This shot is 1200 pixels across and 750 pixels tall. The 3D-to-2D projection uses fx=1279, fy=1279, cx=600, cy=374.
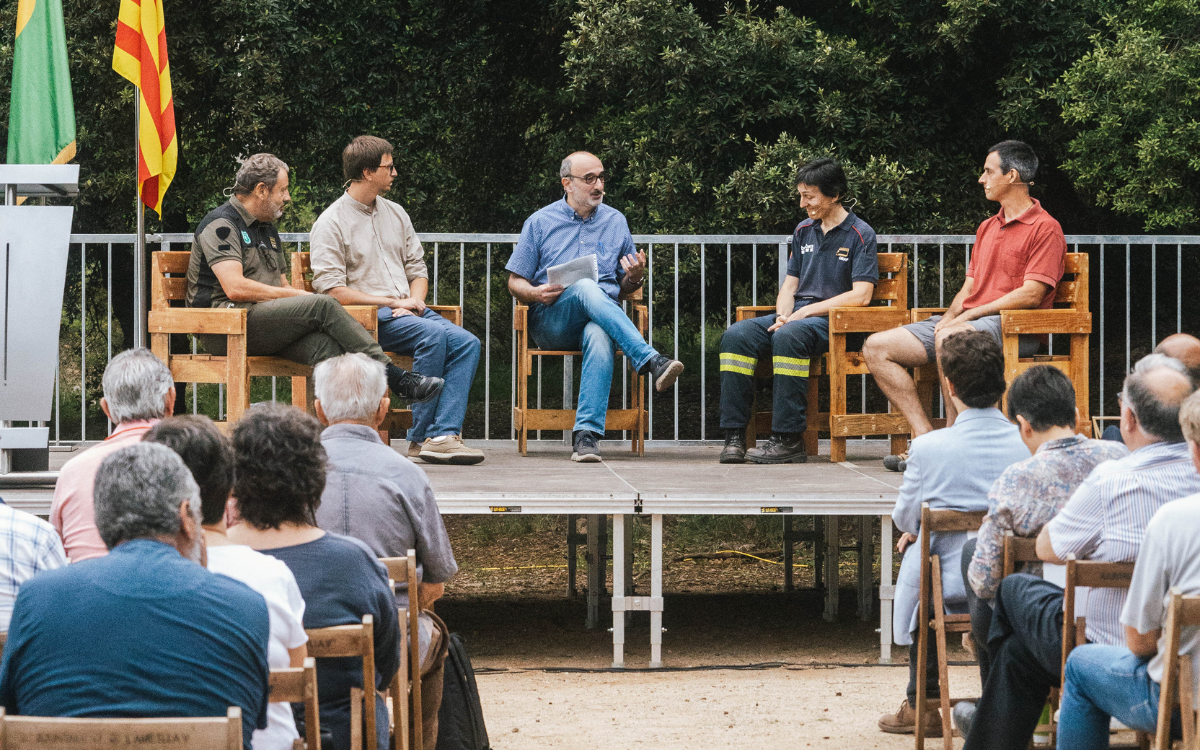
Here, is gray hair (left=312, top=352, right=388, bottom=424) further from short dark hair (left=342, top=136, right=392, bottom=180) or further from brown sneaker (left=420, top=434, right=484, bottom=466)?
short dark hair (left=342, top=136, right=392, bottom=180)

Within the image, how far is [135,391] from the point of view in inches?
124

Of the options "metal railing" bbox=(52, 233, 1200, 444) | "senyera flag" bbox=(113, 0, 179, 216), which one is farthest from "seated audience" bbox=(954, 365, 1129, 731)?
"senyera flag" bbox=(113, 0, 179, 216)

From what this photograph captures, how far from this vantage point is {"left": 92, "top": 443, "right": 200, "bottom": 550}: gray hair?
1974mm

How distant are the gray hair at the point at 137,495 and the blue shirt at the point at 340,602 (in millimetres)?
511

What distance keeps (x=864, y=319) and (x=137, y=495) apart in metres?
4.25

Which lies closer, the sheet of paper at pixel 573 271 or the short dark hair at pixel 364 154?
the short dark hair at pixel 364 154

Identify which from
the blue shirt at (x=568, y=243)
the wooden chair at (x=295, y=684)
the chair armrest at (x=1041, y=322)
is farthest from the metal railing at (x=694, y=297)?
the wooden chair at (x=295, y=684)

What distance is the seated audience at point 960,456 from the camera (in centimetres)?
354

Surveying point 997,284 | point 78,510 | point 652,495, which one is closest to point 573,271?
point 652,495

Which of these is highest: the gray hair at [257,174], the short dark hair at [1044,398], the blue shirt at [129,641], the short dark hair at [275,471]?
the gray hair at [257,174]

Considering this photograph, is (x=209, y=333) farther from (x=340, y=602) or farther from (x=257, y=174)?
(x=340, y=602)

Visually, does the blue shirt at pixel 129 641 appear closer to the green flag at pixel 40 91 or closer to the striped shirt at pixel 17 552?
the striped shirt at pixel 17 552

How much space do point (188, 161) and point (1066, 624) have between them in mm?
8484

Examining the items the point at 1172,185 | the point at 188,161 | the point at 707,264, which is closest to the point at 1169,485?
the point at 1172,185
